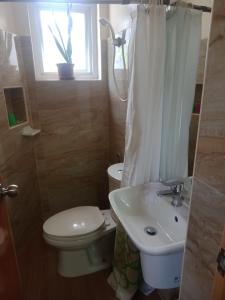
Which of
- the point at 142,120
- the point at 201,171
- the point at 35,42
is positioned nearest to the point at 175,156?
the point at 142,120

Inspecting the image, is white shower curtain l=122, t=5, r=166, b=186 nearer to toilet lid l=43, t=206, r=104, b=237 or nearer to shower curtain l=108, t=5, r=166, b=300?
shower curtain l=108, t=5, r=166, b=300

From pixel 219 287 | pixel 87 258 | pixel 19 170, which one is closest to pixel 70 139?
pixel 19 170

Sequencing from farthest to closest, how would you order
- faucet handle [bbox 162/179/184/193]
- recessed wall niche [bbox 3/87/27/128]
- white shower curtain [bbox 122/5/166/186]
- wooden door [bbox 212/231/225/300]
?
recessed wall niche [bbox 3/87/27/128], faucet handle [bbox 162/179/184/193], white shower curtain [bbox 122/5/166/186], wooden door [bbox 212/231/225/300]

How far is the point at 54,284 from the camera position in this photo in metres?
1.64

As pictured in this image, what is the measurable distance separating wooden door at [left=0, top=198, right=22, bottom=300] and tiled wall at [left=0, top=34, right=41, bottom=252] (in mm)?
691

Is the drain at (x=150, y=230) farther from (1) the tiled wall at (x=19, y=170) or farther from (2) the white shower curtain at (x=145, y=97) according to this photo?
(1) the tiled wall at (x=19, y=170)

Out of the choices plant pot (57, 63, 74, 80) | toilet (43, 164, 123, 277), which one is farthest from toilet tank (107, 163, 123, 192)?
plant pot (57, 63, 74, 80)

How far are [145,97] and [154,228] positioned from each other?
742 millimetres

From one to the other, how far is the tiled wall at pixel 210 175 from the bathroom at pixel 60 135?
19 cm

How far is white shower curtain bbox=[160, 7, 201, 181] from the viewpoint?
1.09m

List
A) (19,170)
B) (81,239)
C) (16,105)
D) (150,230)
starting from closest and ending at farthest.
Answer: (150,230)
(81,239)
(19,170)
(16,105)

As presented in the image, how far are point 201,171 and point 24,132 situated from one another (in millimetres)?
1685

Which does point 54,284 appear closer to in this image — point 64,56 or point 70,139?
point 70,139

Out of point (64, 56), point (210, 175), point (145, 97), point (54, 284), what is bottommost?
point (54, 284)
